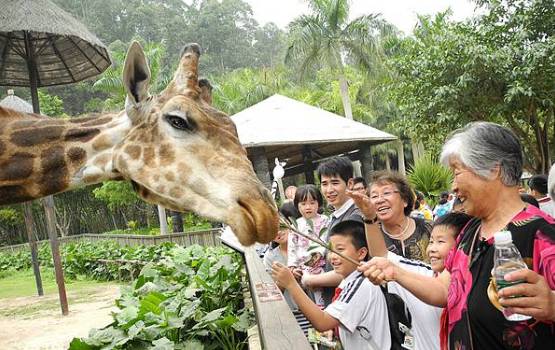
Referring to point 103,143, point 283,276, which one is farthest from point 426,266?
point 103,143

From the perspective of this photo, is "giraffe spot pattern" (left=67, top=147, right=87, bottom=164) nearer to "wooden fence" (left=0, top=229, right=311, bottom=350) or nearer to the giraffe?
the giraffe

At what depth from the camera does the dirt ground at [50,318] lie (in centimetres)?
810

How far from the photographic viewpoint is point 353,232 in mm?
3086

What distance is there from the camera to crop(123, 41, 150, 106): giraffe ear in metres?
2.58

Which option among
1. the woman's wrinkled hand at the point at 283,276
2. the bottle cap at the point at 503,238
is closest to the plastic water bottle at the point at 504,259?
the bottle cap at the point at 503,238

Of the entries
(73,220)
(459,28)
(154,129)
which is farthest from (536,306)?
(73,220)

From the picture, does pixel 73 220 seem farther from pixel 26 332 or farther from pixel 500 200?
pixel 500 200

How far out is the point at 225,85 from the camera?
3319 cm

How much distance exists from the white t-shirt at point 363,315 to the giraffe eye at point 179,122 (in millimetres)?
1158

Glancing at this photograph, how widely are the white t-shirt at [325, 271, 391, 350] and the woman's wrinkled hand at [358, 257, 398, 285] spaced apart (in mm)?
523

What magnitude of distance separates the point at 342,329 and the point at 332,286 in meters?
0.85

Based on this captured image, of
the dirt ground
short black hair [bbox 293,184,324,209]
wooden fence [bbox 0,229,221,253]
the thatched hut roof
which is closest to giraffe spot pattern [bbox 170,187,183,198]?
short black hair [bbox 293,184,324,209]

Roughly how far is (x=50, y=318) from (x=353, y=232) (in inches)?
335

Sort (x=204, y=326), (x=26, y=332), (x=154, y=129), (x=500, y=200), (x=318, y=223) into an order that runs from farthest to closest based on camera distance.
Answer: (x=26, y=332)
(x=318, y=223)
(x=204, y=326)
(x=154, y=129)
(x=500, y=200)
